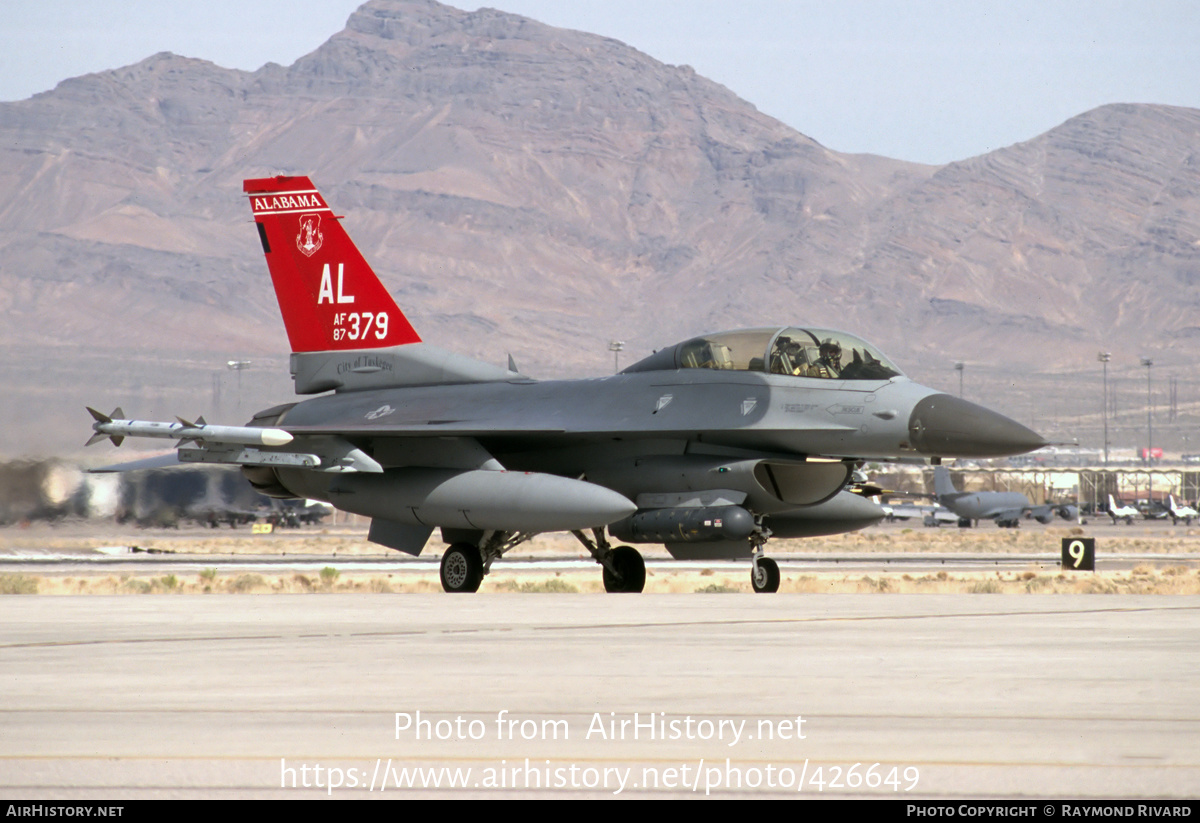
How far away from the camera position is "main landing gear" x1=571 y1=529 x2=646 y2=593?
68.1 ft

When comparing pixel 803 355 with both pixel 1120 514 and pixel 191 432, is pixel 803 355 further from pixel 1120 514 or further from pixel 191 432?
pixel 1120 514

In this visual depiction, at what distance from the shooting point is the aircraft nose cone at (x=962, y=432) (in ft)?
59.7

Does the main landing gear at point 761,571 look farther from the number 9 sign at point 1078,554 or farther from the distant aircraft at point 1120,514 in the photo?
the distant aircraft at point 1120,514

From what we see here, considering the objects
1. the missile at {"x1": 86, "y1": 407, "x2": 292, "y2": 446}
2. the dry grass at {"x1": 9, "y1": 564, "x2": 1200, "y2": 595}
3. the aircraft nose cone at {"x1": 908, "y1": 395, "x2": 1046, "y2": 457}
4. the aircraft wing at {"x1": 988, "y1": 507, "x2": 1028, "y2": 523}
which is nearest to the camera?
the aircraft nose cone at {"x1": 908, "y1": 395, "x2": 1046, "y2": 457}

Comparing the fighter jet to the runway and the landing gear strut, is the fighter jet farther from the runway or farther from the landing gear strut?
the runway

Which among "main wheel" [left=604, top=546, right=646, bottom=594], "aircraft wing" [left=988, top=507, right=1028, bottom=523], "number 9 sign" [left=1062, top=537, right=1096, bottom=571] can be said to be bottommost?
"aircraft wing" [left=988, top=507, right=1028, bottom=523]

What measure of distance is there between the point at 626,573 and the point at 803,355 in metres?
3.74

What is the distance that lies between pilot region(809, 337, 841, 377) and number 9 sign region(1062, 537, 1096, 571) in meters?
12.2

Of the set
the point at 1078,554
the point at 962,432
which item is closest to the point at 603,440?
the point at 962,432

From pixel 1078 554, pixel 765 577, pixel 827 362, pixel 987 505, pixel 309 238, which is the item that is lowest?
pixel 987 505

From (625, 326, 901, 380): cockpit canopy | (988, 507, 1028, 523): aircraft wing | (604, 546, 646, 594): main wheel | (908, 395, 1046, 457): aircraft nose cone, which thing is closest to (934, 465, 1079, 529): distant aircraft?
(988, 507, 1028, 523): aircraft wing

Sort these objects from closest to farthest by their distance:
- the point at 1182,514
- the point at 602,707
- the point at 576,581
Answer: the point at 602,707 < the point at 576,581 < the point at 1182,514

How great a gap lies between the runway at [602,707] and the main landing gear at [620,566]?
20.0 ft

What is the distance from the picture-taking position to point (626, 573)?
20859mm
